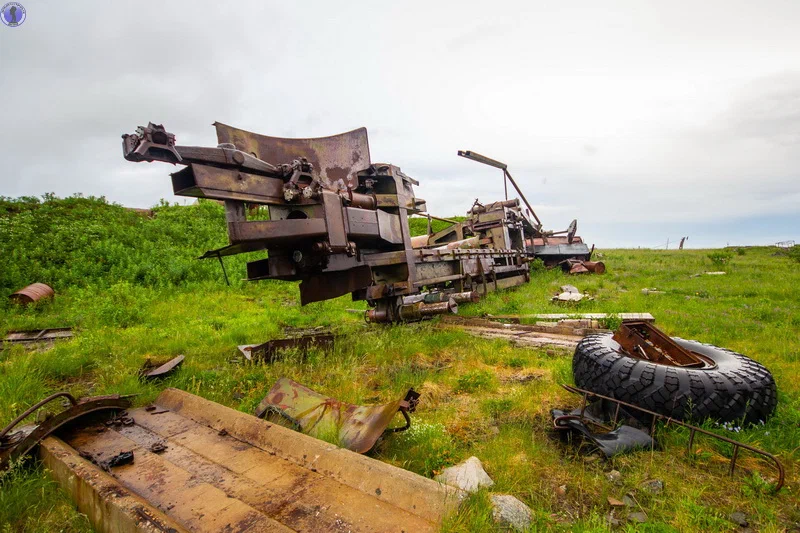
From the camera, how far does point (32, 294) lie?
8500 mm

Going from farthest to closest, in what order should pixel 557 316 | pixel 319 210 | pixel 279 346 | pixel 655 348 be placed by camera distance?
pixel 557 316 < pixel 279 346 < pixel 319 210 < pixel 655 348

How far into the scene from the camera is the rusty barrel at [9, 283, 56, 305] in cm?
836

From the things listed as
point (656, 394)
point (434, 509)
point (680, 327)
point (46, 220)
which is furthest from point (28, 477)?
point (46, 220)

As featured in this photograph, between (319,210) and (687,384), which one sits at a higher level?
(319,210)

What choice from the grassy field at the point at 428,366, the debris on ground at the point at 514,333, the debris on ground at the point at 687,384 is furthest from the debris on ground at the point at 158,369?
the debris on ground at the point at 687,384

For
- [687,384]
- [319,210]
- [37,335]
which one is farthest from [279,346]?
[37,335]

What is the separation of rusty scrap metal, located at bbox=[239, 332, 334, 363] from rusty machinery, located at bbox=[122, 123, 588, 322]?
537 mm

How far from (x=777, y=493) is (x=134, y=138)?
15.9 ft

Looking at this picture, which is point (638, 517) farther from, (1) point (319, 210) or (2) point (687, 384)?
(1) point (319, 210)

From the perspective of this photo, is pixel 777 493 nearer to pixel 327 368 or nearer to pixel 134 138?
pixel 327 368

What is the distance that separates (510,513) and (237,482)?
4.81ft

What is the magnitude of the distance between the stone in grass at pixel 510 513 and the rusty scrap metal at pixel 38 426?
2.62 metres

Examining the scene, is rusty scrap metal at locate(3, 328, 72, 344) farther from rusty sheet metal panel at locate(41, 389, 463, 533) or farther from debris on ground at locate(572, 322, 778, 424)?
debris on ground at locate(572, 322, 778, 424)

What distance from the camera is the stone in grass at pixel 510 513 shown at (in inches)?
73.9
